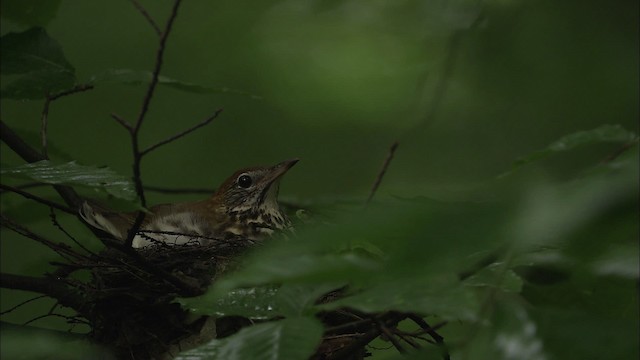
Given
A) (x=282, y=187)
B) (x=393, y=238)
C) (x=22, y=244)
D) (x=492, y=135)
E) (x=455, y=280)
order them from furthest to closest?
(x=282, y=187) → (x=22, y=244) → (x=492, y=135) → (x=455, y=280) → (x=393, y=238)

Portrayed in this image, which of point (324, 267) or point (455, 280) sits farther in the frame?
point (455, 280)

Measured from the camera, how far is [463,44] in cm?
302

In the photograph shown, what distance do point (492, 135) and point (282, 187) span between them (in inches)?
52.7

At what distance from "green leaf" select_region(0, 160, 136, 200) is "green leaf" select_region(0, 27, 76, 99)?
28cm

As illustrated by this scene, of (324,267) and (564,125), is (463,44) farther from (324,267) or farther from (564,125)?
(324,267)

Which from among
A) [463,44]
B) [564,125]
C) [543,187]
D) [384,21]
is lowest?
[543,187]

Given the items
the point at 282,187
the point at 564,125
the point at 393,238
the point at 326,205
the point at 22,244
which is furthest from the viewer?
the point at 282,187

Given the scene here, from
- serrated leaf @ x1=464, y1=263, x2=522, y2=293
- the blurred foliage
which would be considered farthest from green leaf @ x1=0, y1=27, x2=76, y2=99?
serrated leaf @ x1=464, y1=263, x2=522, y2=293

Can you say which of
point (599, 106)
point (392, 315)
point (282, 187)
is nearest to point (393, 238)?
point (392, 315)

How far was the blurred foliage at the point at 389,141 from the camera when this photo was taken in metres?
0.87

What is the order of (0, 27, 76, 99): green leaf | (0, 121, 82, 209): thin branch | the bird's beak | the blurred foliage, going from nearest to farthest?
the blurred foliage → (0, 27, 76, 99): green leaf → (0, 121, 82, 209): thin branch → the bird's beak

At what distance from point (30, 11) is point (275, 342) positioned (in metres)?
1.39

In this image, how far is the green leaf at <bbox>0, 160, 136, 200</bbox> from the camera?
1641 mm

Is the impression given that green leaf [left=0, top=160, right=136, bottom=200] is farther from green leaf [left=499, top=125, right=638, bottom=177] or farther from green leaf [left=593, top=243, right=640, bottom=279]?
green leaf [left=593, top=243, right=640, bottom=279]
